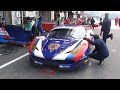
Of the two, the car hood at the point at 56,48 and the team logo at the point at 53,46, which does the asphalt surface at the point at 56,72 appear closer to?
the car hood at the point at 56,48

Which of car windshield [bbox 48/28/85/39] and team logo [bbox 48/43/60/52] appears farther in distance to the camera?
car windshield [bbox 48/28/85/39]

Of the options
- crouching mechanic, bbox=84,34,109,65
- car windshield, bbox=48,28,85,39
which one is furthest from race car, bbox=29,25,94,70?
crouching mechanic, bbox=84,34,109,65

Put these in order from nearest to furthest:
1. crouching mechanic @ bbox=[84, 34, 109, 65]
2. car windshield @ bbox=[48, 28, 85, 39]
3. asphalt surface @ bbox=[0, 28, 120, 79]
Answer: asphalt surface @ bbox=[0, 28, 120, 79]
crouching mechanic @ bbox=[84, 34, 109, 65]
car windshield @ bbox=[48, 28, 85, 39]

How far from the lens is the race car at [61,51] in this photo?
5570 millimetres

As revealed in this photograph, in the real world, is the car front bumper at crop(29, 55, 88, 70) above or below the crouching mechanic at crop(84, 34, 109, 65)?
below

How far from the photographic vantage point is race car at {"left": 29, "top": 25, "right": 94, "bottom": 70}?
5.57 meters

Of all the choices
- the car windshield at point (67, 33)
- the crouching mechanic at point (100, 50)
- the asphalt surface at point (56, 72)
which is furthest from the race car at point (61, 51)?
the crouching mechanic at point (100, 50)

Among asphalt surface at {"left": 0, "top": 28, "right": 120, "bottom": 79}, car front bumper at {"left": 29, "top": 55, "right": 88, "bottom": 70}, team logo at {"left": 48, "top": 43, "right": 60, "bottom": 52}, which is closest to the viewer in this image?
asphalt surface at {"left": 0, "top": 28, "right": 120, "bottom": 79}

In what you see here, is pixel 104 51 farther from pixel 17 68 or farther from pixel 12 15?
A: pixel 12 15

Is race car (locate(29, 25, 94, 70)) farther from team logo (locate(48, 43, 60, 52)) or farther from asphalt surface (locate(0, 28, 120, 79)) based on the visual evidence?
asphalt surface (locate(0, 28, 120, 79))

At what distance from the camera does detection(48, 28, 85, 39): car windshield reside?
6828mm

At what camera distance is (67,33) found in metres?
7.01

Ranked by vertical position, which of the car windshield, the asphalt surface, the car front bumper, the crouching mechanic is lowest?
the asphalt surface

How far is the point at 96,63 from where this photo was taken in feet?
22.5
